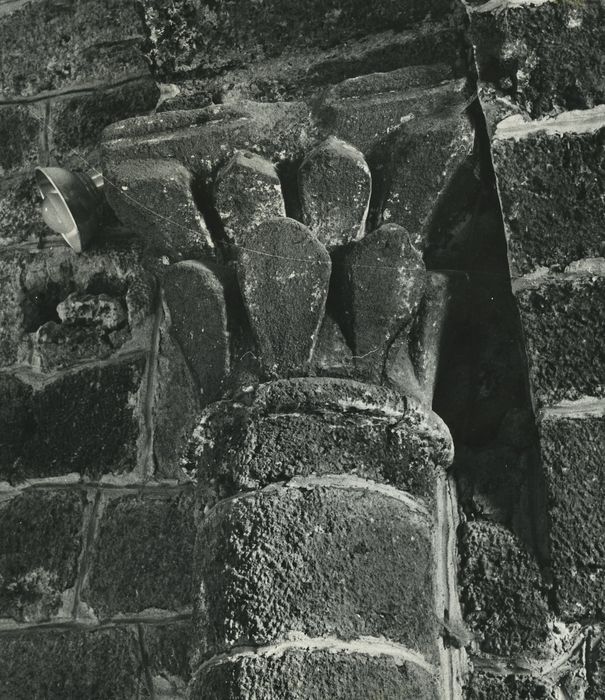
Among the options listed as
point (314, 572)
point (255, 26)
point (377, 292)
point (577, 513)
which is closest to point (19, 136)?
point (255, 26)

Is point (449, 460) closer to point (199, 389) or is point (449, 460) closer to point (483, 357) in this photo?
point (483, 357)

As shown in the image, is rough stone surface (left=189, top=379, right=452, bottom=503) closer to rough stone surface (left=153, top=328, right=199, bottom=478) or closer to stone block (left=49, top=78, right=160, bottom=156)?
rough stone surface (left=153, top=328, right=199, bottom=478)

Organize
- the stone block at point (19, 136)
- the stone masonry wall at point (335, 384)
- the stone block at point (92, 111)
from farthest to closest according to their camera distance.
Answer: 1. the stone block at point (19, 136)
2. the stone block at point (92, 111)
3. the stone masonry wall at point (335, 384)

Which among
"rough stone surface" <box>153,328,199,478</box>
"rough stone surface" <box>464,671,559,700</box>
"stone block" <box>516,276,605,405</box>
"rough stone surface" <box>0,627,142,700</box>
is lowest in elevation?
"rough stone surface" <box>0,627,142,700</box>

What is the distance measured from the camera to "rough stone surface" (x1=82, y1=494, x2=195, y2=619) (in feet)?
6.61

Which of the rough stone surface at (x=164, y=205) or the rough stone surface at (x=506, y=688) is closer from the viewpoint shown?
the rough stone surface at (x=506, y=688)

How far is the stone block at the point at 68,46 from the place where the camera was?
254 cm

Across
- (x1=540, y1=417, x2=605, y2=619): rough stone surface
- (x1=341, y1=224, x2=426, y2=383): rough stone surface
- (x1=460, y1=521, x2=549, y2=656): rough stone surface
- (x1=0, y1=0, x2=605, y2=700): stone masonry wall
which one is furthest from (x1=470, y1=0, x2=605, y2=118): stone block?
(x1=460, y1=521, x2=549, y2=656): rough stone surface

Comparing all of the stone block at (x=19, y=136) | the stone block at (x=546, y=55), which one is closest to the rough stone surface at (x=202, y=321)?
the stone block at (x=546, y=55)

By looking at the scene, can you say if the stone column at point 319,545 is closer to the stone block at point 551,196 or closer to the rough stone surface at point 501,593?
the rough stone surface at point 501,593

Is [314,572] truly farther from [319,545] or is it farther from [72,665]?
[72,665]

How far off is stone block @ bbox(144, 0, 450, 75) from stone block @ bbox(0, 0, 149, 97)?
34 centimetres

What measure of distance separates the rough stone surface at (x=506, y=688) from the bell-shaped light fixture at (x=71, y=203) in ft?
3.74

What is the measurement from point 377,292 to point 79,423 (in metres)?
0.74
